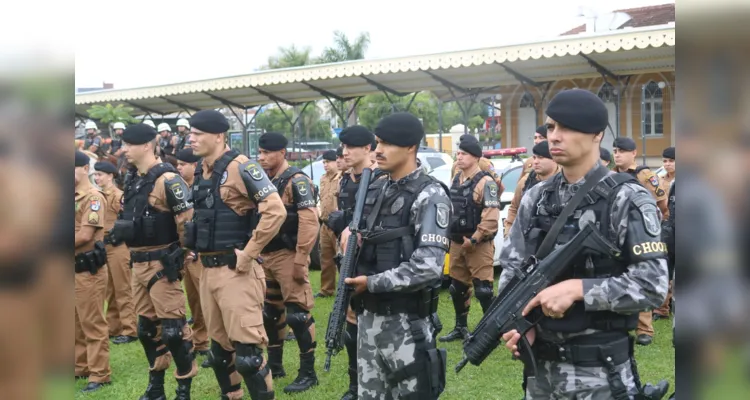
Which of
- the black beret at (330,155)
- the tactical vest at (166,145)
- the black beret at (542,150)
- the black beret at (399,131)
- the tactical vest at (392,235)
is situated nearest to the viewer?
the tactical vest at (392,235)

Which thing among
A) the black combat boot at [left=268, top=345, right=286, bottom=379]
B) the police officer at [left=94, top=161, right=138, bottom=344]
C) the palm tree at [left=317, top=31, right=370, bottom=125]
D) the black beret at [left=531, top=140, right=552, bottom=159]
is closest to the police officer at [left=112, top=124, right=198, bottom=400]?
the black combat boot at [left=268, top=345, right=286, bottom=379]

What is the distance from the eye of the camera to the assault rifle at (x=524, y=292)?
268cm

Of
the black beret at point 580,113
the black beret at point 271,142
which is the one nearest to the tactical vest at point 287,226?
the black beret at point 271,142

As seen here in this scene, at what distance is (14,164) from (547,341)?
97.0 inches

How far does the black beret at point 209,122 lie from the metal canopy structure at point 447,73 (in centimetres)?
592

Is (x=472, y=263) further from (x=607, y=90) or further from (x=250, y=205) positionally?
(x=607, y=90)

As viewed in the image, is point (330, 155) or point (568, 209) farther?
point (330, 155)

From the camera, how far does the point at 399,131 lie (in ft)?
12.9

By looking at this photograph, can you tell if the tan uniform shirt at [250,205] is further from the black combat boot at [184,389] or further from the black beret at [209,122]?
the black combat boot at [184,389]

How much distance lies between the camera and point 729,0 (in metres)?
0.80

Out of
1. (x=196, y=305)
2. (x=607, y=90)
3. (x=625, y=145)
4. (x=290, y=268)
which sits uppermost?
(x=607, y=90)

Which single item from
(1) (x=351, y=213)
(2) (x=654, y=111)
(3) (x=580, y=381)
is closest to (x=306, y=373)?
(1) (x=351, y=213)

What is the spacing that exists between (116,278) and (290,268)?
8.07 feet

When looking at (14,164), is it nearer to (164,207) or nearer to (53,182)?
(53,182)
